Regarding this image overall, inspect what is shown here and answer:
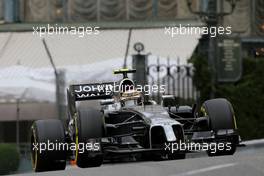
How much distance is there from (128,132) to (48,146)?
1127mm

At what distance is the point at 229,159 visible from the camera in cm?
1144

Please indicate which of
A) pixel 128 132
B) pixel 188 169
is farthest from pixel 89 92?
pixel 188 169

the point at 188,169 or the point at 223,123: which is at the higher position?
the point at 223,123

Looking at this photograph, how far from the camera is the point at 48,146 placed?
499 inches

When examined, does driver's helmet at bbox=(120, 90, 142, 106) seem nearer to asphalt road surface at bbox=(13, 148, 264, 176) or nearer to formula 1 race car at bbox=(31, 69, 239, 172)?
formula 1 race car at bbox=(31, 69, 239, 172)

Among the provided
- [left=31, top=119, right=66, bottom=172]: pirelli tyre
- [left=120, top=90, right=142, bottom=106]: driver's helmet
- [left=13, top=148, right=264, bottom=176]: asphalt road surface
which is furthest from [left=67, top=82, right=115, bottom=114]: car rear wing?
[left=13, top=148, right=264, bottom=176]: asphalt road surface

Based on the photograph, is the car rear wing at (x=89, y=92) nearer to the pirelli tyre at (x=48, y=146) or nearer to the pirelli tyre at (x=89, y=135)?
the pirelli tyre at (x=48, y=146)

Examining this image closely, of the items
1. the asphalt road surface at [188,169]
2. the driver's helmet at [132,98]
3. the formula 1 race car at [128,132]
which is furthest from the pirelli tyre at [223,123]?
the asphalt road surface at [188,169]

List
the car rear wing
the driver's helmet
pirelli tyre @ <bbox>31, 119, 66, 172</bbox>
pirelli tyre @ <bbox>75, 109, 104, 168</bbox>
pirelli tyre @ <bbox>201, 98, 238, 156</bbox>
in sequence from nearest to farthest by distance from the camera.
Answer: pirelli tyre @ <bbox>75, 109, 104, 168</bbox> → pirelli tyre @ <bbox>31, 119, 66, 172</bbox> → pirelli tyre @ <bbox>201, 98, 238, 156</bbox> → the driver's helmet → the car rear wing

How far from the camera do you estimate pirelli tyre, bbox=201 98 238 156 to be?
43.2 ft

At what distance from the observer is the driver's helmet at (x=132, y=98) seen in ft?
44.8

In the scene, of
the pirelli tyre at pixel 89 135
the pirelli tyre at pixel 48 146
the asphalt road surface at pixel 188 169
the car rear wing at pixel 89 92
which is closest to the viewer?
the asphalt road surface at pixel 188 169

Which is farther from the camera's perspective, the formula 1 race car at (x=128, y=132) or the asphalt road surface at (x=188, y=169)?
the formula 1 race car at (x=128, y=132)

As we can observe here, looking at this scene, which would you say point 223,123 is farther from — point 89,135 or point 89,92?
point 89,92
